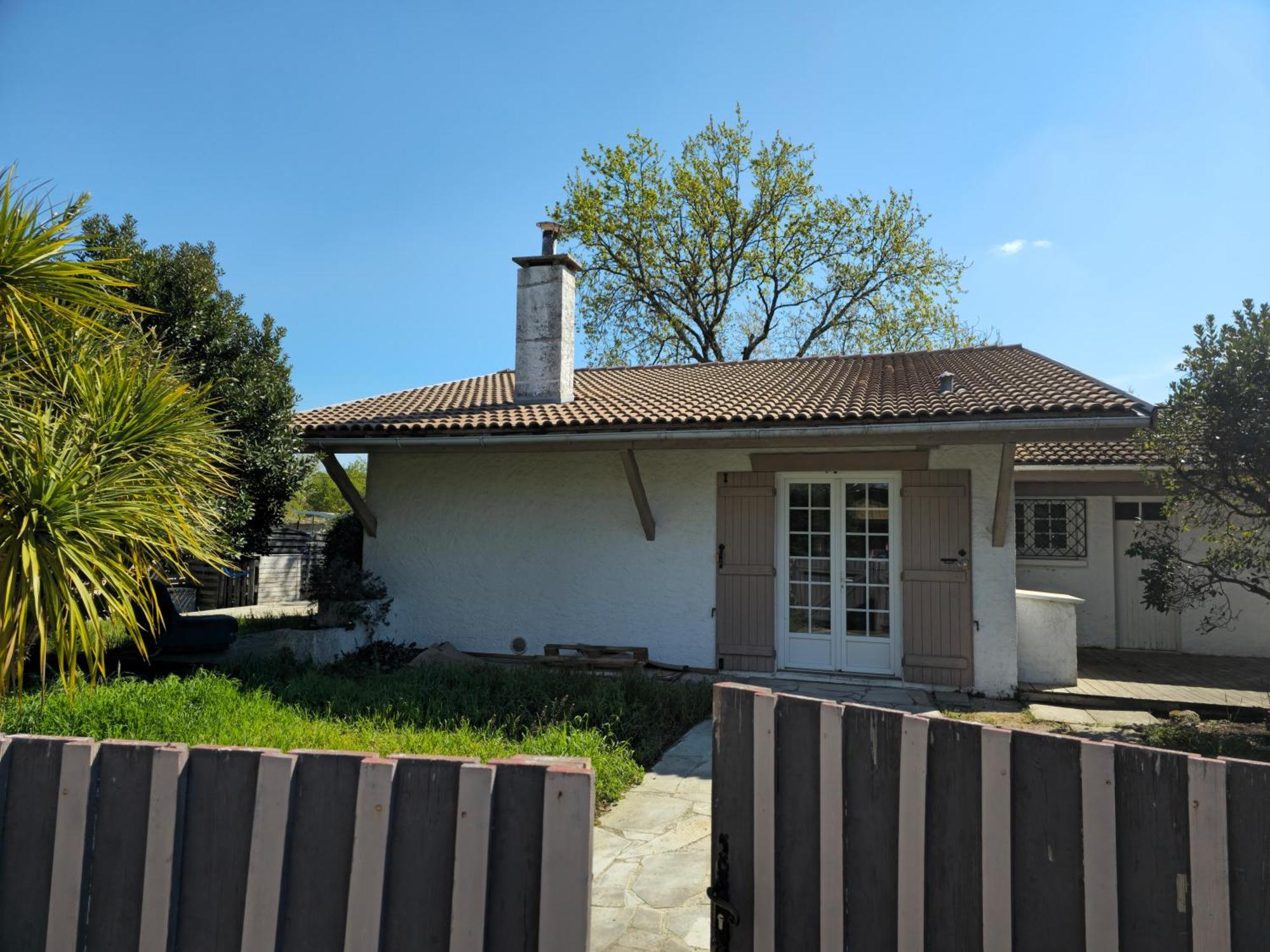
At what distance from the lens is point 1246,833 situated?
144 cm

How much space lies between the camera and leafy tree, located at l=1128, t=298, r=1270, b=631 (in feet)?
17.4

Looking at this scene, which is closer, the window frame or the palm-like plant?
the palm-like plant

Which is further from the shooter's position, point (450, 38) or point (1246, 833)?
point (450, 38)

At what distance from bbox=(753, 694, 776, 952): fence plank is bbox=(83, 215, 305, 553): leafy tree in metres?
7.01

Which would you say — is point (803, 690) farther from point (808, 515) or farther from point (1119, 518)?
point (1119, 518)

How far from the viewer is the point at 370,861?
1601 millimetres

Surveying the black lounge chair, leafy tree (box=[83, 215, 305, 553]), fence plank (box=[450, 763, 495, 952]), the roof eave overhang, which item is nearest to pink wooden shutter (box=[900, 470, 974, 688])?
the roof eave overhang

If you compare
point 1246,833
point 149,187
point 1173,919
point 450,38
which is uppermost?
point 450,38

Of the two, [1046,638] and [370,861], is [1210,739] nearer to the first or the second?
[1046,638]

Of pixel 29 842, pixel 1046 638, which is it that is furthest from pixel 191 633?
pixel 1046 638

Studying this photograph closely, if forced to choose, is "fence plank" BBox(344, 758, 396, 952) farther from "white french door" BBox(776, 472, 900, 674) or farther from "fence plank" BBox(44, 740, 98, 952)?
"white french door" BBox(776, 472, 900, 674)

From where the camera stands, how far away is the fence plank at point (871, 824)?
169 centimetres

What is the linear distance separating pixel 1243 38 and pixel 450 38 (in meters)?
8.20

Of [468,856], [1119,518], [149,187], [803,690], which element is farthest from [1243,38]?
[149,187]
